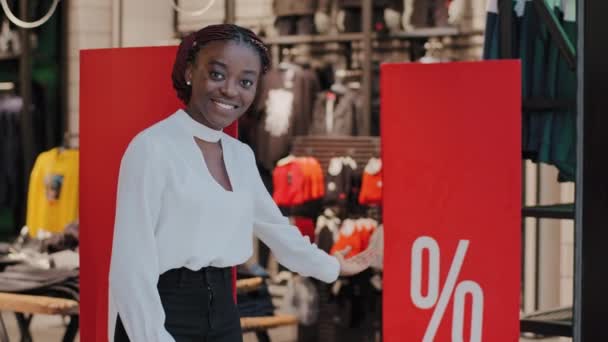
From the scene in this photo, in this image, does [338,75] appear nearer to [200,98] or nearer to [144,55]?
[144,55]

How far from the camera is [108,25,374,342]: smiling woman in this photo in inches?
91.0

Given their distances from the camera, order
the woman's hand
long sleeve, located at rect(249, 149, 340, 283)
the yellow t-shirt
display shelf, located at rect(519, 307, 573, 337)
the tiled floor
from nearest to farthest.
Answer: long sleeve, located at rect(249, 149, 340, 283), the woman's hand, display shelf, located at rect(519, 307, 573, 337), the tiled floor, the yellow t-shirt

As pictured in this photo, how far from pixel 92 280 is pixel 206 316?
0.75m

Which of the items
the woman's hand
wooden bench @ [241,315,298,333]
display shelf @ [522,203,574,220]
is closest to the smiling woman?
the woman's hand

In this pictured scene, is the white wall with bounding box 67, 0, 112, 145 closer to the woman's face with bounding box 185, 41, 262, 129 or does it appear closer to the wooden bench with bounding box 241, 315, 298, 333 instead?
the wooden bench with bounding box 241, 315, 298, 333

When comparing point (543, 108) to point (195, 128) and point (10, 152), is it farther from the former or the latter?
point (10, 152)

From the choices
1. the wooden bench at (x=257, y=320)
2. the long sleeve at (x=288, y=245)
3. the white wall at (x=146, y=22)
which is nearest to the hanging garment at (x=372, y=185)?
the wooden bench at (x=257, y=320)

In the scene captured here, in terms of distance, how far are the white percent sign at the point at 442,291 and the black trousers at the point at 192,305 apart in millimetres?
889

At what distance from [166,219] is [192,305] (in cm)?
18

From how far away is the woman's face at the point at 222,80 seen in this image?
241 centimetres

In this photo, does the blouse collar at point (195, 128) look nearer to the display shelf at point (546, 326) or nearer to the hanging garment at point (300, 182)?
the display shelf at point (546, 326)

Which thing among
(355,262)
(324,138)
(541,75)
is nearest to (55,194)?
(324,138)

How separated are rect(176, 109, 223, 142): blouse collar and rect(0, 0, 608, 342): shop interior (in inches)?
30.3

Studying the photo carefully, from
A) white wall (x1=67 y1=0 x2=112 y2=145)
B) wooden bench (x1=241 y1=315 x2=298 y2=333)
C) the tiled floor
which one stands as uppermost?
white wall (x1=67 y1=0 x2=112 y2=145)
